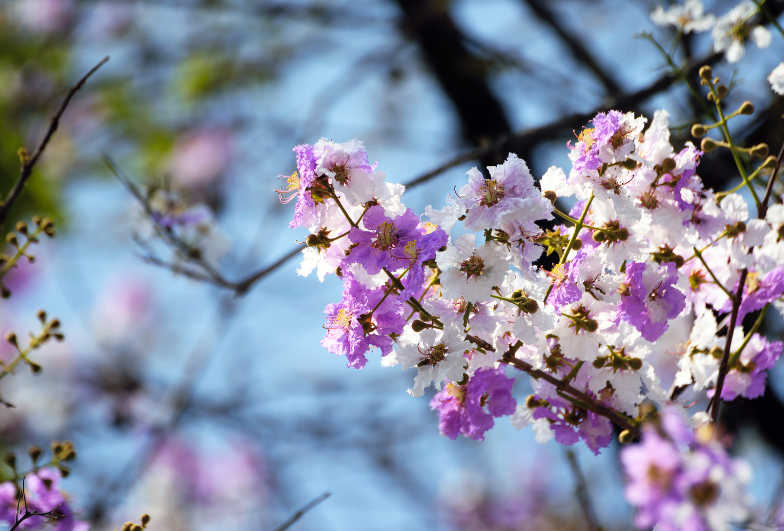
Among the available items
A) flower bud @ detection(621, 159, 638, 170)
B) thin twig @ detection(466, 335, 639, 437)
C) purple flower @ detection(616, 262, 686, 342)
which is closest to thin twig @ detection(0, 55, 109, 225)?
thin twig @ detection(466, 335, 639, 437)

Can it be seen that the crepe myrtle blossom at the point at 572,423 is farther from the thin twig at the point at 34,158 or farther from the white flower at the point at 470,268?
the thin twig at the point at 34,158

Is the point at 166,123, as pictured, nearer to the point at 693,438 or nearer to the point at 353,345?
the point at 353,345

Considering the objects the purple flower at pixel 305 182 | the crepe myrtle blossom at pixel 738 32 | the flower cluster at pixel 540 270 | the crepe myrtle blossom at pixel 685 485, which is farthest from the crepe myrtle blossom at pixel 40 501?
the crepe myrtle blossom at pixel 738 32

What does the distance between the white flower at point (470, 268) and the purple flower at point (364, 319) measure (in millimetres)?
130

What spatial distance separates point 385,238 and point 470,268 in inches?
7.0

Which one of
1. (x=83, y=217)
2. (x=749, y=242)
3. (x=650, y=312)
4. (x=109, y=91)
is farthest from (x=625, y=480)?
Result: (x=83, y=217)

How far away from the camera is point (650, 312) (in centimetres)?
131

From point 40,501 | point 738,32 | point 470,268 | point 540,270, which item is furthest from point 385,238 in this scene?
point 738,32

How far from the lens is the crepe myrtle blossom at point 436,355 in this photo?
1248 mm

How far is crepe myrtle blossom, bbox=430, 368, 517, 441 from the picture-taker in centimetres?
138

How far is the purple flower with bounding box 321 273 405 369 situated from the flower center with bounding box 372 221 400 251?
0.36 ft

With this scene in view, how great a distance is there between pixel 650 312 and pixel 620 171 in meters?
0.30

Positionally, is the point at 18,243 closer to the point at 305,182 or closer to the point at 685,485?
the point at 305,182

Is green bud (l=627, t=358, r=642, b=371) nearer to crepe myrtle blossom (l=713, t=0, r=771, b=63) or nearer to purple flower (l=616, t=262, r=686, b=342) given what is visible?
purple flower (l=616, t=262, r=686, b=342)
